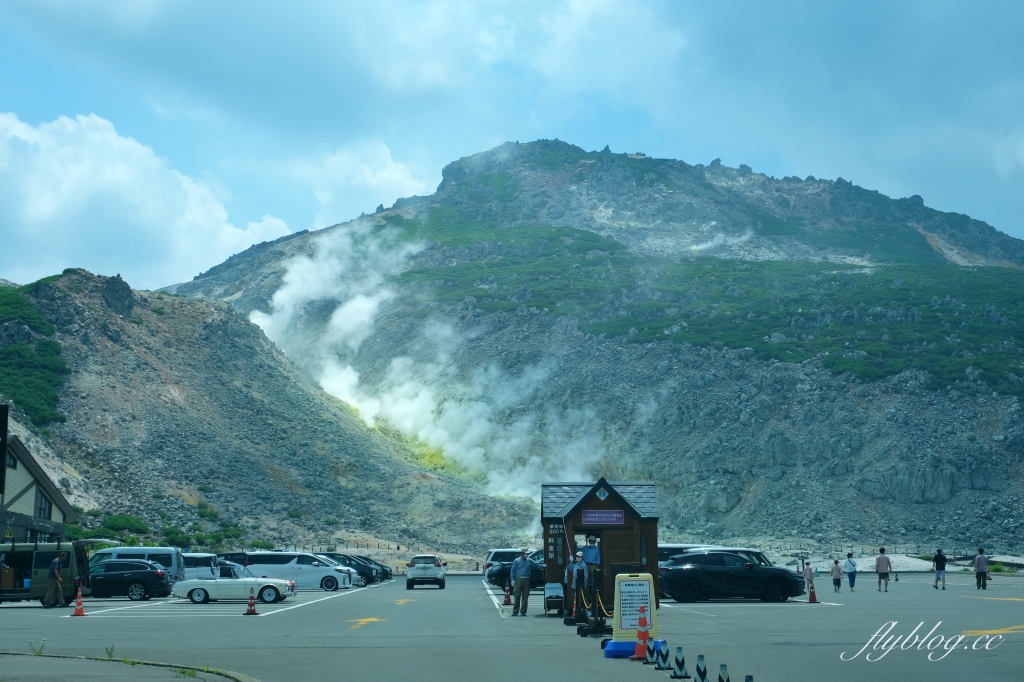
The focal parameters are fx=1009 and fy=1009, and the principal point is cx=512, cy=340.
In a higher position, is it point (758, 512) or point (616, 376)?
point (616, 376)

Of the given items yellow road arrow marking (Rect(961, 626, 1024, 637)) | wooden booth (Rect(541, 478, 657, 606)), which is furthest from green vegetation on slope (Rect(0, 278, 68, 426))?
yellow road arrow marking (Rect(961, 626, 1024, 637))

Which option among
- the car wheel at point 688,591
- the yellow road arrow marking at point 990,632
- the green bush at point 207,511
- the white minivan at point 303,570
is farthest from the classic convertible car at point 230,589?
the green bush at point 207,511

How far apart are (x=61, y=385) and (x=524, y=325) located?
59.3 metres

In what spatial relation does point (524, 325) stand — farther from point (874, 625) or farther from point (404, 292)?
point (874, 625)

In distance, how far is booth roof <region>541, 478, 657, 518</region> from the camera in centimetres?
2778

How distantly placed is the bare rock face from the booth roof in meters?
81.3

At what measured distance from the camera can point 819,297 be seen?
442ft

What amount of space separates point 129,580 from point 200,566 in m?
5.18

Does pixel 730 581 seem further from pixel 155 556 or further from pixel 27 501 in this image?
pixel 27 501

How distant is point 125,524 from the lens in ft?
227

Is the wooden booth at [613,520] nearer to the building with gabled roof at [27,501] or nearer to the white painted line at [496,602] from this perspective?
the white painted line at [496,602]

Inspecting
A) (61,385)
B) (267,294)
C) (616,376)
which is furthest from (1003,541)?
(267,294)

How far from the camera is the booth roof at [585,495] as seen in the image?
27781mm

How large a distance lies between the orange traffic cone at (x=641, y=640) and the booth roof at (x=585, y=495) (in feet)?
34.2
